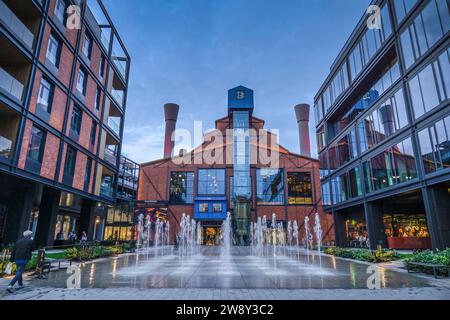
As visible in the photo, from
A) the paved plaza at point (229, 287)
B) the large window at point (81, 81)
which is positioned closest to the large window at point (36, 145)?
the large window at point (81, 81)

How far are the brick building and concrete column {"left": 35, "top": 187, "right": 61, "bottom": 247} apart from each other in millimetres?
20559

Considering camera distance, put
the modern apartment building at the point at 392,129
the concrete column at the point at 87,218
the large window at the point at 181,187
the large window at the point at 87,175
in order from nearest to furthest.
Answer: the modern apartment building at the point at 392,129 → the large window at the point at 87,175 → the concrete column at the point at 87,218 → the large window at the point at 181,187

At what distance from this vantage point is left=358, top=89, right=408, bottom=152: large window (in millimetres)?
20844

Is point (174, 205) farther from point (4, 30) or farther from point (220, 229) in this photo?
point (4, 30)

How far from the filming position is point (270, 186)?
146 ft

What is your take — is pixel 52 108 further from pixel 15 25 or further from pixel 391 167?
pixel 391 167

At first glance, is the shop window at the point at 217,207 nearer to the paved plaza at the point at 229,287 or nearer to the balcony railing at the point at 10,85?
the balcony railing at the point at 10,85

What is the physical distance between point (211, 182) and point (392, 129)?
28000 mm

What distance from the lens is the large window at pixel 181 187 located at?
43688 millimetres

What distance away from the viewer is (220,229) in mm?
43094

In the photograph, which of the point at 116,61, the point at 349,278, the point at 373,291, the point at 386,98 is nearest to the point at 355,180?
the point at 386,98

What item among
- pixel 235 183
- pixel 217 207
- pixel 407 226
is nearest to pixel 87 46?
pixel 217 207

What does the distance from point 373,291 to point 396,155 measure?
1657cm

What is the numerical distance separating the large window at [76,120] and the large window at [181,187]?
2269 cm
